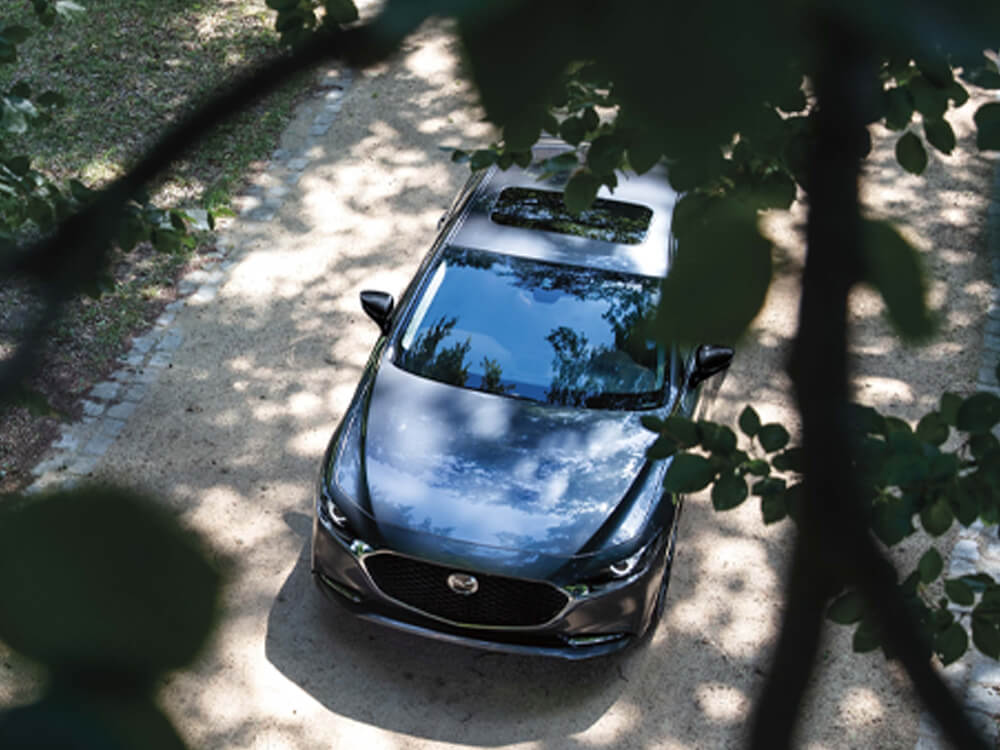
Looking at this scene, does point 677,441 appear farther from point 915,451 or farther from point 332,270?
point 332,270

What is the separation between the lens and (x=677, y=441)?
7.18 ft

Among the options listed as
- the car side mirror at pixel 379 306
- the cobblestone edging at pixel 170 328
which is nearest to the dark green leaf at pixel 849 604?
the cobblestone edging at pixel 170 328

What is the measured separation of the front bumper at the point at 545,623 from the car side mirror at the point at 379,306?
1115 millimetres

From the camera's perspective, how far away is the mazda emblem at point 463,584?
4.14 meters

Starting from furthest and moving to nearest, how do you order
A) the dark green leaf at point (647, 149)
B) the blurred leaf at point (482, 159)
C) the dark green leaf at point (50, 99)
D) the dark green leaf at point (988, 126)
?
the dark green leaf at point (50, 99) < the blurred leaf at point (482, 159) < the dark green leaf at point (988, 126) < the dark green leaf at point (647, 149)

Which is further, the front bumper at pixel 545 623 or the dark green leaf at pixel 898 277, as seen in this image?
the front bumper at pixel 545 623

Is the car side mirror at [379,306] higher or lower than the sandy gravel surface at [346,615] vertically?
higher

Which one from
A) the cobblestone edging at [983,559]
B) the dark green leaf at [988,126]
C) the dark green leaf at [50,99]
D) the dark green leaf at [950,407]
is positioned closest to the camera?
the dark green leaf at [988,126]

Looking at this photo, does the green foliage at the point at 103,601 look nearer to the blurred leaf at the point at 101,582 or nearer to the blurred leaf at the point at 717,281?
the blurred leaf at the point at 101,582

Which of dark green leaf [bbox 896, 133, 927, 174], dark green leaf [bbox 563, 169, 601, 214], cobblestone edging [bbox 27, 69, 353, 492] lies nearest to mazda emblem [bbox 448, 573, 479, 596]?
cobblestone edging [bbox 27, 69, 353, 492]

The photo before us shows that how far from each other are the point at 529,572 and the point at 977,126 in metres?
3.02

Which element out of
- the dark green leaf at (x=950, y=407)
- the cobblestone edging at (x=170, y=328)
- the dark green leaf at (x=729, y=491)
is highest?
the dark green leaf at (x=950, y=407)

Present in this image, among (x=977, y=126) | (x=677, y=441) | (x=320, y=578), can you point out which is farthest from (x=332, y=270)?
(x=977, y=126)

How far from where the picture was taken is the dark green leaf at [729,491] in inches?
84.6
